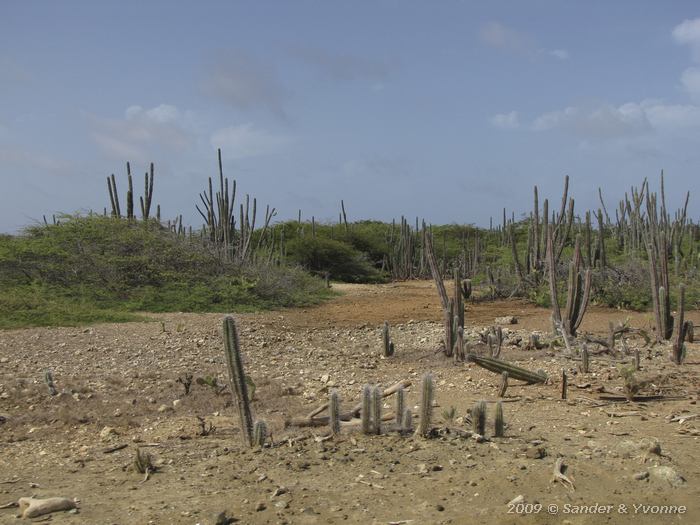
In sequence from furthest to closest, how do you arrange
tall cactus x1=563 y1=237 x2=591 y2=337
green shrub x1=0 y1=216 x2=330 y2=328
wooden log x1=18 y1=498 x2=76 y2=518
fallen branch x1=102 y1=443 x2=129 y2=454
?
green shrub x1=0 y1=216 x2=330 y2=328
tall cactus x1=563 y1=237 x2=591 y2=337
fallen branch x1=102 y1=443 x2=129 y2=454
wooden log x1=18 y1=498 x2=76 y2=518

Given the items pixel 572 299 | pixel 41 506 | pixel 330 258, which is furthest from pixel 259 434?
pixel 330 258

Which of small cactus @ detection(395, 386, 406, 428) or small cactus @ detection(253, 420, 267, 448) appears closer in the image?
small cactus @ detection(253, 420, 267, 448)

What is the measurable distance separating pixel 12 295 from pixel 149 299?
103 inches

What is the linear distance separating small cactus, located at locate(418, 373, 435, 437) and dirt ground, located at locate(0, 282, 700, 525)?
10cm

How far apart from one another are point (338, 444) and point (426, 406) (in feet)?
2.32

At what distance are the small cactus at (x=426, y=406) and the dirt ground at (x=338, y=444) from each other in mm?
101

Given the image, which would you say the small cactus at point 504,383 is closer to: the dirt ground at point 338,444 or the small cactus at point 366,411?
the dirt ground at point 338,444

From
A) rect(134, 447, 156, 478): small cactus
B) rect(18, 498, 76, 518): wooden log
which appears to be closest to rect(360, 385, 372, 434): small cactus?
rect(134, 447, 156, 478): small cactus

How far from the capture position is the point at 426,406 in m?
5.30

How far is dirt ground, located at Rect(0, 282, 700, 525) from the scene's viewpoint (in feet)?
13.7

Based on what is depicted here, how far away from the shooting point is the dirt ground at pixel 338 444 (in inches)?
164

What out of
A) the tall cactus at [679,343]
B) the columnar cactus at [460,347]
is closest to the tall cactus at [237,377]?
the columnar cactus at [460,347]

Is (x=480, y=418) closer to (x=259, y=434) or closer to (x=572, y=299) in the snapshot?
(x=259, y=434)

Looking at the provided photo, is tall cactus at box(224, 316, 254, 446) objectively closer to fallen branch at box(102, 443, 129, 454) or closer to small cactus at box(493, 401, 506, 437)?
fallen branch at box(102, 443, 129, 454)
